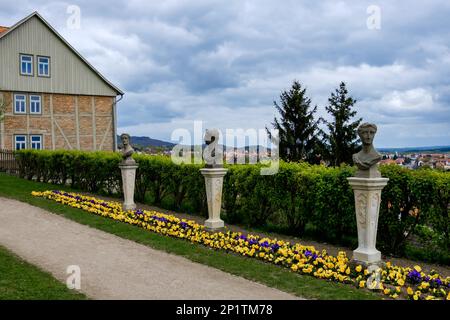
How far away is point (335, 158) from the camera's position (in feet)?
97.4

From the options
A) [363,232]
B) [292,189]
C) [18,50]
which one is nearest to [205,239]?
[292,189]

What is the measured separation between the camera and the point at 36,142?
2717 centimetres

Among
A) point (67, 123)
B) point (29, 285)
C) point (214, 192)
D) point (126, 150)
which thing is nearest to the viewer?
point (29, 285)

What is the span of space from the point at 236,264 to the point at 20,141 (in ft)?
77.5

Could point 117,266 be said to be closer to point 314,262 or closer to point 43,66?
point 314,262

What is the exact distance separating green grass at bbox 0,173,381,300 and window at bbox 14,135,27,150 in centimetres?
1752

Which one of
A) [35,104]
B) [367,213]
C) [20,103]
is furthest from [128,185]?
[35,104]

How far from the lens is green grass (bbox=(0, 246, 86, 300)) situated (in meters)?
4.90

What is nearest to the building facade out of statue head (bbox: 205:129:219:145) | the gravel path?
the gravel path

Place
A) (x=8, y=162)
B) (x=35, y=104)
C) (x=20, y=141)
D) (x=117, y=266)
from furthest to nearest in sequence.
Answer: (x=35, y=104)
(x=20, y=141)
(x=8, y=162)
(x=117, y=266)

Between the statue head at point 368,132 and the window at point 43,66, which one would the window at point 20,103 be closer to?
the window at point 43,66

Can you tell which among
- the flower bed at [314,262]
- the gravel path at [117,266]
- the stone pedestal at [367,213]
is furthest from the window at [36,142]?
the stone pedestal at [367,213]

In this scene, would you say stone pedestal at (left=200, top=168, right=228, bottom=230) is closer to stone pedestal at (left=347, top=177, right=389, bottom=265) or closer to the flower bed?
the flower bed
